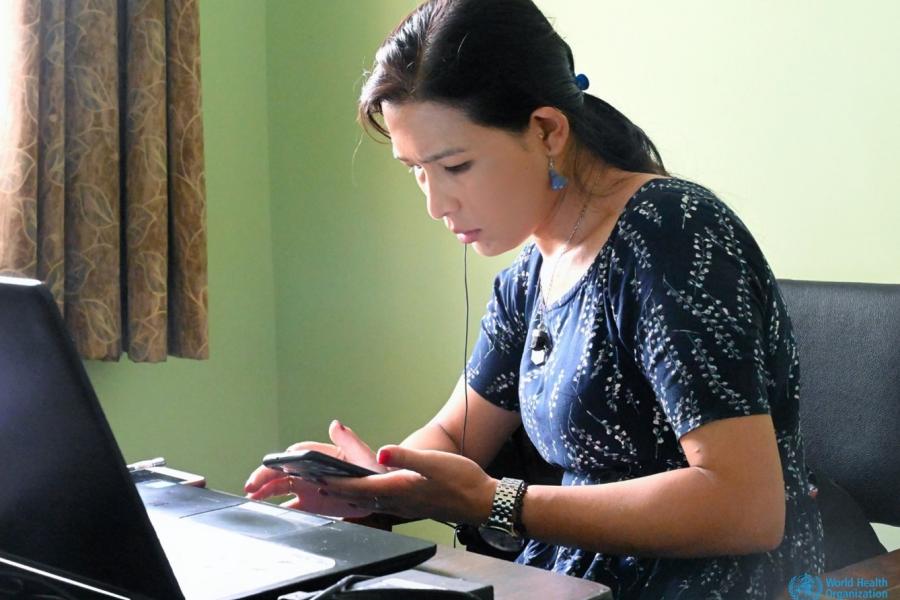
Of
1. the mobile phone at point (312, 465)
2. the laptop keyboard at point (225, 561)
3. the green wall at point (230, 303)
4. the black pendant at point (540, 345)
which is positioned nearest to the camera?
the laptop keyboard at point (225, 561)

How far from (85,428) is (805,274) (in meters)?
1.49

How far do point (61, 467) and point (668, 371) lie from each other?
0.64 meters

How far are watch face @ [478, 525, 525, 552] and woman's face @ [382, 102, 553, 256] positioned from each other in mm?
346

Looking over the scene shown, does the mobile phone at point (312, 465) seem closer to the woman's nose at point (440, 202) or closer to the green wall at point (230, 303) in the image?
the woman's nose at point (440, 202)

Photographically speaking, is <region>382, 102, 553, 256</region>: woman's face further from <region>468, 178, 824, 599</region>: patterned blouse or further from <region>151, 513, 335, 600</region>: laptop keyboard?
<region>151, 513, 335, 600</region>: laptop keyboard

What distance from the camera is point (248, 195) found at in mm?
2791

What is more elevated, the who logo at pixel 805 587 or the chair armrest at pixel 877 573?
the chair armrest at pixel 877 573

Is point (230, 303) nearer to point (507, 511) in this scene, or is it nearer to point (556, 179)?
point (556, 179)

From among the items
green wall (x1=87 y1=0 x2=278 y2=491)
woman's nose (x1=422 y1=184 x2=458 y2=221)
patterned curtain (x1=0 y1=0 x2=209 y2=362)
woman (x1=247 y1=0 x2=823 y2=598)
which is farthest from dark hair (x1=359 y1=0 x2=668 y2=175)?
green wall (x1=87 y1=0 x2=278 y2=491)

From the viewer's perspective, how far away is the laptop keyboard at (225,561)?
78 cm

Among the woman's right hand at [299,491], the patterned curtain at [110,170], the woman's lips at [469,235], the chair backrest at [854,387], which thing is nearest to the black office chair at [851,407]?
the chair backrest at [854,387]

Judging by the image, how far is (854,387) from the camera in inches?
55.8

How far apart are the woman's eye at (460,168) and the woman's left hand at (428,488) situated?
34 cm

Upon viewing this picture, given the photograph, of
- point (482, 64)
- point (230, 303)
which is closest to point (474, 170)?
point (482, 64)
